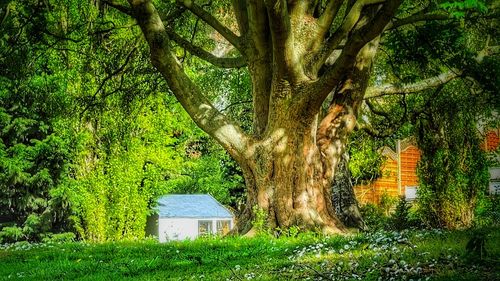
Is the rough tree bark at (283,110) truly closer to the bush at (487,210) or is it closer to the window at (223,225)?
the bush at (487,210)

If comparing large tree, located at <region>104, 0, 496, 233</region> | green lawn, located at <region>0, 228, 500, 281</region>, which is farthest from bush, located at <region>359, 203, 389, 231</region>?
green lawn, located at <region>0, 228, 500, 281</region>

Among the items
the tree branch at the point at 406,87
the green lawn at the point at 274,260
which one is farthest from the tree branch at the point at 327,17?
the green lawn at the point at 274,260

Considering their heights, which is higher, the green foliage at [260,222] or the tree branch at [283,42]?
the tree branch at [283,42]

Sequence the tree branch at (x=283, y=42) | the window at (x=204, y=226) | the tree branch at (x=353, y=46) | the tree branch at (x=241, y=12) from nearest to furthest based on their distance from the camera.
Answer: the tree branch at (x=353, y=46), the tree branch at (x=283, y=42), the tree branch at (x=241, y=12), the window at (x=204, y=226)

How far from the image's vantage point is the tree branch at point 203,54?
44.7ft

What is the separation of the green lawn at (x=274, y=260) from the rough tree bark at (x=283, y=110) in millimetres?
1178

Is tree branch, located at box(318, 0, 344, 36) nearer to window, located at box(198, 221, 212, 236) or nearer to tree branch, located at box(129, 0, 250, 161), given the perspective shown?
tree branch, located at box(129, 0, 250, 161)

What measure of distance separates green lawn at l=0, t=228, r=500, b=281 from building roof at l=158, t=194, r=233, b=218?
66.9 feet

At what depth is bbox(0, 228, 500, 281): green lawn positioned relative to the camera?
5711 millimetres

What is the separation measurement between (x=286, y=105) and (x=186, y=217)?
21740 mm

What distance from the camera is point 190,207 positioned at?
32812 mm

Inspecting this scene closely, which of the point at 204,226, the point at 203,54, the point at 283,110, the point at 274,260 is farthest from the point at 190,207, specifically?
the point at 274,260

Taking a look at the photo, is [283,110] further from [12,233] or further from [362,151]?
[12,233]

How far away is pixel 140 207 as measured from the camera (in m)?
17.7
